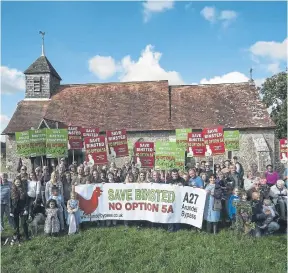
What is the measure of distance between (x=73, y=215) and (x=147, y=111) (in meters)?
17.6

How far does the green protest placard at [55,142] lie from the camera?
12.3 meters

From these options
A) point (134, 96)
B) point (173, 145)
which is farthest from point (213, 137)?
point (134, 96)

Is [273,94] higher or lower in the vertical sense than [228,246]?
higher

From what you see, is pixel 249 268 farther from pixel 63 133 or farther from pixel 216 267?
pixel 63 133

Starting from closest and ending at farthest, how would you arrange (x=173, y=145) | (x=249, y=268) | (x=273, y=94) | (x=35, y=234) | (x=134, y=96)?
1. (x=249, y=268)
2. (x=35, y=234)
3. (x=173, y=145)
4. (x=134, y=96)
5. (x=273, y=94)

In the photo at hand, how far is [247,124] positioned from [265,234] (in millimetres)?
A: 16802

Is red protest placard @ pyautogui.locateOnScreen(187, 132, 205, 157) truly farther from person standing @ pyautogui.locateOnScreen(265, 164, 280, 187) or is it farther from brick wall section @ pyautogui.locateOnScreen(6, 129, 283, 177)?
brick wall section @ pyautogui.locateOnScreen(6, 129, 283, 177)

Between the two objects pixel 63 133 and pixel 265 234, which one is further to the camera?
pixel 63 133

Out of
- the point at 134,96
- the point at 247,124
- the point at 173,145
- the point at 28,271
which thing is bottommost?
the point at 28,271

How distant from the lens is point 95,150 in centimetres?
1259

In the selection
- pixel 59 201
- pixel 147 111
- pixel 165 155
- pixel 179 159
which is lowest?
pixel 59 201

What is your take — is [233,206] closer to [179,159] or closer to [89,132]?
[179,159]

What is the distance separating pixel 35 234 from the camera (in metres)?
9.58

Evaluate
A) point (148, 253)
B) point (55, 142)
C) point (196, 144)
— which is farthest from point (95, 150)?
point (148, 253)
